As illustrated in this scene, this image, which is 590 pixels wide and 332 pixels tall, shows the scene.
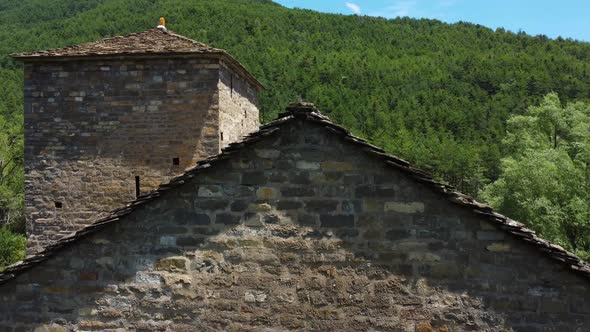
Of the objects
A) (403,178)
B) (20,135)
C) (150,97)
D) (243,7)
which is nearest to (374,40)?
(243,7)

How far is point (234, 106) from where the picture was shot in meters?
12.8

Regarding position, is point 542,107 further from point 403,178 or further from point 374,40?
point 374,40

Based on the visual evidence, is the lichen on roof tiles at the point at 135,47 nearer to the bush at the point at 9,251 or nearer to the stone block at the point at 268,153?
the stone block at the point at 268,153

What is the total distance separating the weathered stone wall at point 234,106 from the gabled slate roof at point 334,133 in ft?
16.5

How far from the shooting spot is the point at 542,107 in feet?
92.5

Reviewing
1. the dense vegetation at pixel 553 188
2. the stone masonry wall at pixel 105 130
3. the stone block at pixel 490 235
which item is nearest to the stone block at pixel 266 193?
the stone block at pixel 490 235

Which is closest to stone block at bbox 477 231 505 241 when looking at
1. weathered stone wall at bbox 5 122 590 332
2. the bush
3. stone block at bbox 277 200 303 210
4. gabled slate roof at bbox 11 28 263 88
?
weathered stone wall at bbox 5 122 590 332

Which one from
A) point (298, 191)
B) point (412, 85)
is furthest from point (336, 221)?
point (412, 85)

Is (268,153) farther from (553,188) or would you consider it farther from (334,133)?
(553,188)

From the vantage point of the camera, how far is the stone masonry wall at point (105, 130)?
11.5 metres

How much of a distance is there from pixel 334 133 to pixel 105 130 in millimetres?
7455

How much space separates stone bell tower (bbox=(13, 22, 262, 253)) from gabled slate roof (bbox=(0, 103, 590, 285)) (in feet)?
19.0

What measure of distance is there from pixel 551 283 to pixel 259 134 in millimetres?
3296

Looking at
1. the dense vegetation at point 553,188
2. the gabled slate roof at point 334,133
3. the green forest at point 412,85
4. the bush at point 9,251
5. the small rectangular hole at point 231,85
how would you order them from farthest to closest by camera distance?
the bush at point 9,251 < the green forest at point 412,85 < the dense vegetation at point 553,188 < the small rectangular hole at point 231,85 < the gabled slate roof at point 334,133
